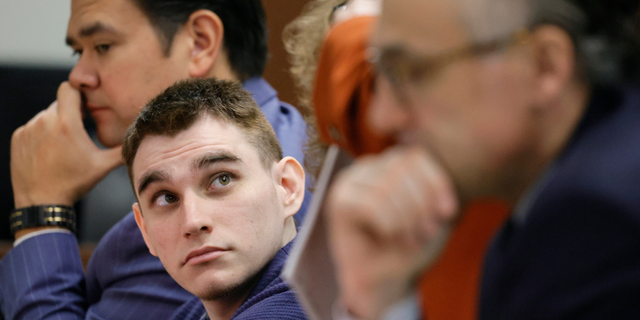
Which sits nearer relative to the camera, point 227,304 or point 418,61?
point 418,61

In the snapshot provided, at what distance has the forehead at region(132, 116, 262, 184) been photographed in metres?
0.90

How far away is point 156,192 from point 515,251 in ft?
2.02

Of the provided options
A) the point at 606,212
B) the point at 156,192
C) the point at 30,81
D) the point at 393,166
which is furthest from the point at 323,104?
the point at 30,81

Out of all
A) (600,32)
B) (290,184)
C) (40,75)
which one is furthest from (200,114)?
(40,75)

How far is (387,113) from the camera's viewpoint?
0.47 m

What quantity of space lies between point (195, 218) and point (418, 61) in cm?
49

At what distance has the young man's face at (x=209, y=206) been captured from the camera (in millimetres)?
846

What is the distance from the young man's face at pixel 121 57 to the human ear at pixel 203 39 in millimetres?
24

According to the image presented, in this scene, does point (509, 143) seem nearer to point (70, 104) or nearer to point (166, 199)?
point (166, 199)

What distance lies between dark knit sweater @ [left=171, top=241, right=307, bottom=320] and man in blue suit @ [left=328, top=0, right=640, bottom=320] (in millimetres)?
413

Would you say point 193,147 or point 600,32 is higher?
point 600,32

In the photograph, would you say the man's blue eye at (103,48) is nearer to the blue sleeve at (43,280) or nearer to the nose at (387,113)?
the blue sleeve at (43,280)

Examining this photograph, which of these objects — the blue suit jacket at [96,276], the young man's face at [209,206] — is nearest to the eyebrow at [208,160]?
the young man's face at [209,206]

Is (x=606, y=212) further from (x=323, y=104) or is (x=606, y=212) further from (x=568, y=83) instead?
(x=323, y=104)
